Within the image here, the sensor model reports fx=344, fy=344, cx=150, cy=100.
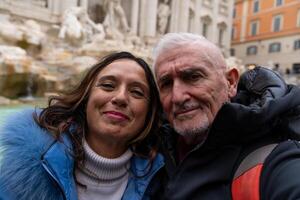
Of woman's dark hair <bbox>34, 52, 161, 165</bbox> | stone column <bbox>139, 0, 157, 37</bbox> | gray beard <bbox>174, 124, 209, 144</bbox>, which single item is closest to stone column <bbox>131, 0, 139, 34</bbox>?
stone column <bbox>139, 0, 157, 37</bbox>

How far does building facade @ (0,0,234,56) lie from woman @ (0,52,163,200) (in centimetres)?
1446

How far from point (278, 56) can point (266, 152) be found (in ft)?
121

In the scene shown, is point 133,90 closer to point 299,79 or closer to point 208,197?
point 208,197

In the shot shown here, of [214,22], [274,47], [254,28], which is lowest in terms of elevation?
[274,47]

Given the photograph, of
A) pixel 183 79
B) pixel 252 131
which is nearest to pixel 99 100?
pixel 183 79

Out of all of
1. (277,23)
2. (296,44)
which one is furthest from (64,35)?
(277,23)

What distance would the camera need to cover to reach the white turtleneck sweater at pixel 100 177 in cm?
180

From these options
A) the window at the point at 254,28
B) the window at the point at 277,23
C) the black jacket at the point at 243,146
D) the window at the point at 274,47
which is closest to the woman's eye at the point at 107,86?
the black jacket at the point at 243,146

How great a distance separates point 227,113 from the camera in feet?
5.12

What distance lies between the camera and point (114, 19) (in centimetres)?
2195

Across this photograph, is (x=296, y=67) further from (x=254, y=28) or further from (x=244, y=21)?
(x=244, y=21)

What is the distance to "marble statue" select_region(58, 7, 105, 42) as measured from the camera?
49.0 feet

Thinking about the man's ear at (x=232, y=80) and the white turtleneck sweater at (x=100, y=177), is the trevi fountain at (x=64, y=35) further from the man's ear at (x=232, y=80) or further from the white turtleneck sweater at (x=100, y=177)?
the man's ear at (x=232, y=80)

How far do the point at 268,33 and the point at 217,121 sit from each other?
38547 mm
